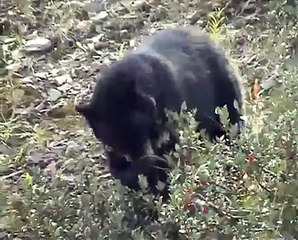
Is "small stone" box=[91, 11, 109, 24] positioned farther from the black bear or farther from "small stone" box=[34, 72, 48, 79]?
the black bear

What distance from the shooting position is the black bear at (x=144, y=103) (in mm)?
3189

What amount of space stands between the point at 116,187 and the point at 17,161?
122cm

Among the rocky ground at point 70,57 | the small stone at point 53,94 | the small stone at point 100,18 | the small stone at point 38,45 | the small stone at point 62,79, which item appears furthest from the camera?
the small stone at point 100,18

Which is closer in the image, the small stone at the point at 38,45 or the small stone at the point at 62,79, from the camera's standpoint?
the small stone at the point at 62,79

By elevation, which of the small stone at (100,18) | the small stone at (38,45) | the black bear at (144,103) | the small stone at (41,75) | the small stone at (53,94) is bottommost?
the small stone at (41,75)

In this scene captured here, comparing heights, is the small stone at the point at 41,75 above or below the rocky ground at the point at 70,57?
below

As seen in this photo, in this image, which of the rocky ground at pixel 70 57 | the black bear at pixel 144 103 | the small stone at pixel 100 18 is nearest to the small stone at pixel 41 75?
the rocky ground at pixel 70 57

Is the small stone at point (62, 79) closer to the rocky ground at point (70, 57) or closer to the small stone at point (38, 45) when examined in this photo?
the rocky ground at point (70, 57)

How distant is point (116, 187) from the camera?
3105 millimetres

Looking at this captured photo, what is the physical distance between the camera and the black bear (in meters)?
3.19

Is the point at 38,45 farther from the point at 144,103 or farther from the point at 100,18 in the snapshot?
the point at 144,103

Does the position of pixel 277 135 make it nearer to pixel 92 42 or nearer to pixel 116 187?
pixel 116 187

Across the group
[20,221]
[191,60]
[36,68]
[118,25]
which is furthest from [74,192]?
[118,25]

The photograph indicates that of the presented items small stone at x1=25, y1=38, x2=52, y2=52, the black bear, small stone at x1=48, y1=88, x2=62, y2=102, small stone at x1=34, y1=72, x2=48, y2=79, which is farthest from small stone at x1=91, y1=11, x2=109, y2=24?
the black bear
